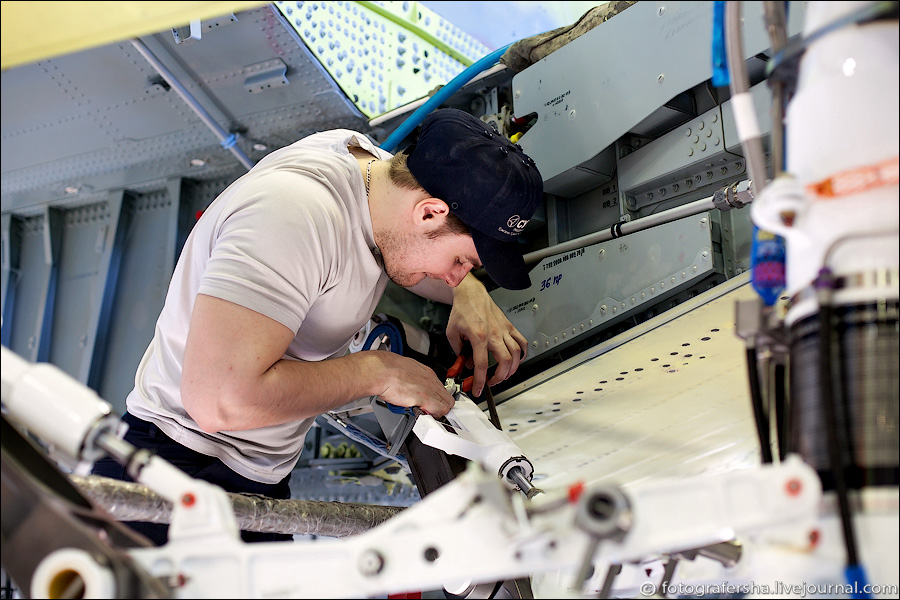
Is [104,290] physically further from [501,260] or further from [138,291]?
[501,260]

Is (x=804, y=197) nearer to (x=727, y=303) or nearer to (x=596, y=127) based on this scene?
(x=727, y=303)

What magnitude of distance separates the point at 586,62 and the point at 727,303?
93cm

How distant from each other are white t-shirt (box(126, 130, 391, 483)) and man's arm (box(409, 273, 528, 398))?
12.3 inches

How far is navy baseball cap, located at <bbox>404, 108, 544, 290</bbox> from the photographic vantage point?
2061 millimetres

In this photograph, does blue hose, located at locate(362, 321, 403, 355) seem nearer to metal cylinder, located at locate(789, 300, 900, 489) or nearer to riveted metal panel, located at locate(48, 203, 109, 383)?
metal cylinder, located at locate(789, 300, 900, 489)

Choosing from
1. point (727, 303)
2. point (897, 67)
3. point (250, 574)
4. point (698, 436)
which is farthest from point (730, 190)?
point (250, 574)

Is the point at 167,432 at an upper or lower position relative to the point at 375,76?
lower

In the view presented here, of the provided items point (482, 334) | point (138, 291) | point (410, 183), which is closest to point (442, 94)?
point (410, 183)

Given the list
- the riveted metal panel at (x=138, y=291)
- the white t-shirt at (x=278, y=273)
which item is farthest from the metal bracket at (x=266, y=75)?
the white t-shirt at (x=278, y=273)

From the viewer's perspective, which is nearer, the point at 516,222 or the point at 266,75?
the point at 516,222

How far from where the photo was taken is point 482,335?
2.38 m

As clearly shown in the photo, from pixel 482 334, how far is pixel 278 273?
2.72ft

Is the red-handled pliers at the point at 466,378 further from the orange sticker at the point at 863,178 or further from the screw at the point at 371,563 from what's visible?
the orange sticker at the point at 863,178

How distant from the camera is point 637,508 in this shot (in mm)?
907
